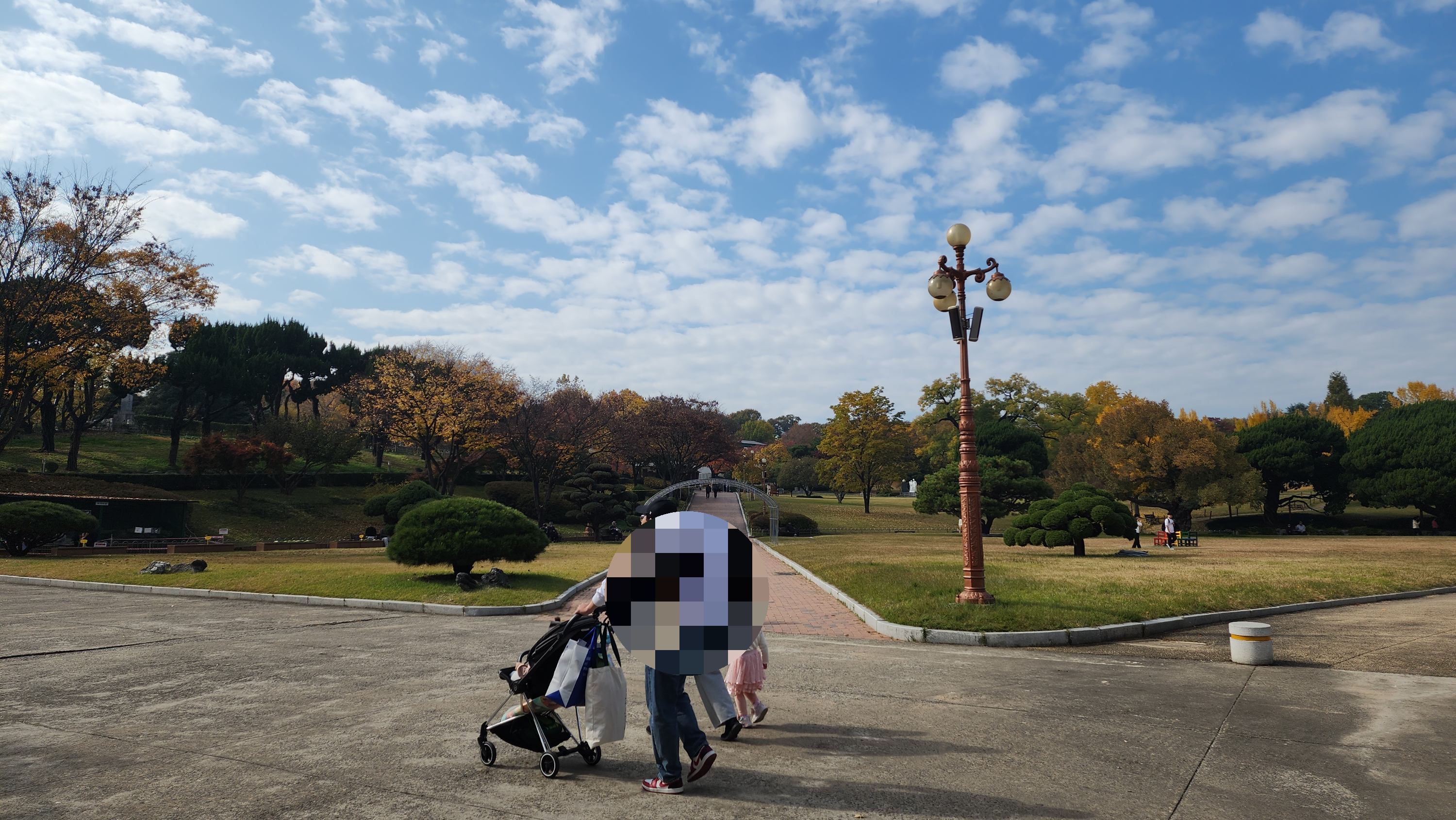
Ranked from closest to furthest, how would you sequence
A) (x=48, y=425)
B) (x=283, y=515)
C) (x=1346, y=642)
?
(x=1346, y=642), (x=283, y=515), (x=48, y=425)

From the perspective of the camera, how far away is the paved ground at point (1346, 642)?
8227 mm

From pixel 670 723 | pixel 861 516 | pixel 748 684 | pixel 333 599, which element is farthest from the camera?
pixel 861 516

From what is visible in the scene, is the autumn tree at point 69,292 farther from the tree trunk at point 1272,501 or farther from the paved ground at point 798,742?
the tree trunk at point 1272,501

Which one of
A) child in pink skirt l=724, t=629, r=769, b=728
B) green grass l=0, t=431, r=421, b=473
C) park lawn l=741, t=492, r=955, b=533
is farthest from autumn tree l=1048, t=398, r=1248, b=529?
green grass l=0, t=431, r=421, b=473

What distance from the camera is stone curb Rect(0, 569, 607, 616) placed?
43.4 feet

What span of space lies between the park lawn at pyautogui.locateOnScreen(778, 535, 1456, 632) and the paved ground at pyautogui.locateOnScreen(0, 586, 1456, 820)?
2.41 metres

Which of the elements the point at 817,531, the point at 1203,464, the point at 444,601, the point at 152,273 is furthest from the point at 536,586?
the point at 1203,464

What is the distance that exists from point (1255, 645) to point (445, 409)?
41.0 m

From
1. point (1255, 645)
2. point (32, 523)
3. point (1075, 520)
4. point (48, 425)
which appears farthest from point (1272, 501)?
point (48, 425)

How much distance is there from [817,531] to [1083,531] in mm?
24046

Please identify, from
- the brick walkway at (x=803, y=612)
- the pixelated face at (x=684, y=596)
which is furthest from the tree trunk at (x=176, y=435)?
the pixelated face at (x=684, y=596)

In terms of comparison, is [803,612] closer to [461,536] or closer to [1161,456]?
[461,536]

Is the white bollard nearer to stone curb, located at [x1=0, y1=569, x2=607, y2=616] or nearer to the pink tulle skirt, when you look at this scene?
the pink tulle skirt

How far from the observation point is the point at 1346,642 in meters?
9.45
